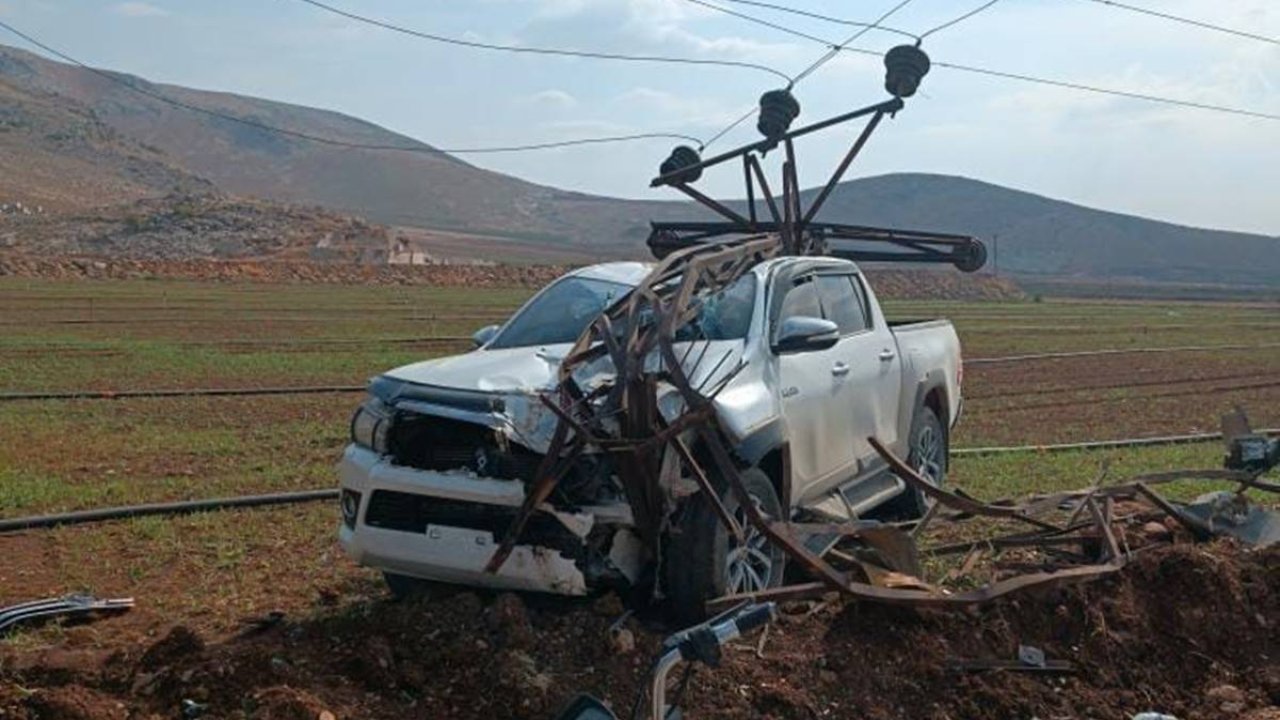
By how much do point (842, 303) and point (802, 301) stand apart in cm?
78

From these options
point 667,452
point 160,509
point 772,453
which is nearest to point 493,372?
point 667,452

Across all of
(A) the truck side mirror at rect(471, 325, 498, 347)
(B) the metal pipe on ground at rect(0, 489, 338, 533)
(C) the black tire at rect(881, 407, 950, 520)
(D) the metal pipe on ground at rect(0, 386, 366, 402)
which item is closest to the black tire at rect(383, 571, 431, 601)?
(A) the truck side mirror at rect(471, 325, 498, 347)

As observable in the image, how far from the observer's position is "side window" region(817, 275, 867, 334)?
30.3 feet

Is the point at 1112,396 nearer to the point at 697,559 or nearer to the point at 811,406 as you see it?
the point at 811,406

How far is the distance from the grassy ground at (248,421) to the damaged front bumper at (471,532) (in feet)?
3.57

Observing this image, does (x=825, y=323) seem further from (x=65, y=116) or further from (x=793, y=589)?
(x=65, y=116)

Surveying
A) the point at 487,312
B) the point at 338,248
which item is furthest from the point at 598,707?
the point at 338,248

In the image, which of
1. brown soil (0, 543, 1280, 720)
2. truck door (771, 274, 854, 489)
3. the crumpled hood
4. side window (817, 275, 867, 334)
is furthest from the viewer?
side window (817, 275, 867, 334)

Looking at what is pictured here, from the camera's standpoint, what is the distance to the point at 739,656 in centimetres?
634

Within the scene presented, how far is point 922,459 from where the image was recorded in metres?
10.2

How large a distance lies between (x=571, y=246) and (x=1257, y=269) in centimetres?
7846

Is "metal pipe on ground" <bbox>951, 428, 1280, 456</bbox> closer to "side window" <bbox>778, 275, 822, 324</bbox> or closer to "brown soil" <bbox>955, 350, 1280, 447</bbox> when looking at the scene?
"brown soil" <bbox>955, 350, 1280, 447</bbox>

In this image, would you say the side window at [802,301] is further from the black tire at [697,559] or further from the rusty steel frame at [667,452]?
the black tire at [697,559]

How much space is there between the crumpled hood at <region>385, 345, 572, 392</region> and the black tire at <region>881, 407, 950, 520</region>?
126 inches
